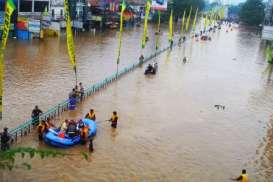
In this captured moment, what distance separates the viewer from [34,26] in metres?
53.0

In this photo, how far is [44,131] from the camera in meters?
19.6

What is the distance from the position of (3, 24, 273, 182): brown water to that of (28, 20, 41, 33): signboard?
475cm

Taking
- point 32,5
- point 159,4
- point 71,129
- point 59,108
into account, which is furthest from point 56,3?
point 71,129

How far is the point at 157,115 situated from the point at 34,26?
32352 mm

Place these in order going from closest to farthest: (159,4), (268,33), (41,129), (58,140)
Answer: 1. (58,140)
2. (41,129)
3. (268,33)
4. (159,4)

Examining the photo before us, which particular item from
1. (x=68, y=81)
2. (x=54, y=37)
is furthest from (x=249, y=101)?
(x=54, y=37)

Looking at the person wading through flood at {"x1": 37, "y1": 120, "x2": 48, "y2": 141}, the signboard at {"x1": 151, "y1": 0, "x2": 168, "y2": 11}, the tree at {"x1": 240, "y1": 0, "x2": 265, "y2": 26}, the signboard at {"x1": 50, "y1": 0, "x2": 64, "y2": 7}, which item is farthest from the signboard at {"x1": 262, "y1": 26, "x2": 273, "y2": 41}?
the tree at {"x1": 240, "y1": 0, "x2": 265, "y2": 26}

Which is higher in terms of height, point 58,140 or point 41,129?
point 41,129

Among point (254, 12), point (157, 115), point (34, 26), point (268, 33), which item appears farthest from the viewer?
point (254, 12)

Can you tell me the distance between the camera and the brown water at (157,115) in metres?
18.0

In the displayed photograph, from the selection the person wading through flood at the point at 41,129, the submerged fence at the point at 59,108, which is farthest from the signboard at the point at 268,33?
the person wading through flood at the point at 41,129

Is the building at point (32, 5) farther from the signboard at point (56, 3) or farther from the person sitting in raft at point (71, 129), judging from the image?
the person sitting in raft at point (71, 129)

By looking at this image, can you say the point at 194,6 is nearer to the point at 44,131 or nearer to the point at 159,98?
the point at 159,98

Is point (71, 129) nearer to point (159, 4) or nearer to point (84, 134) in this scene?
point (84, 134)
